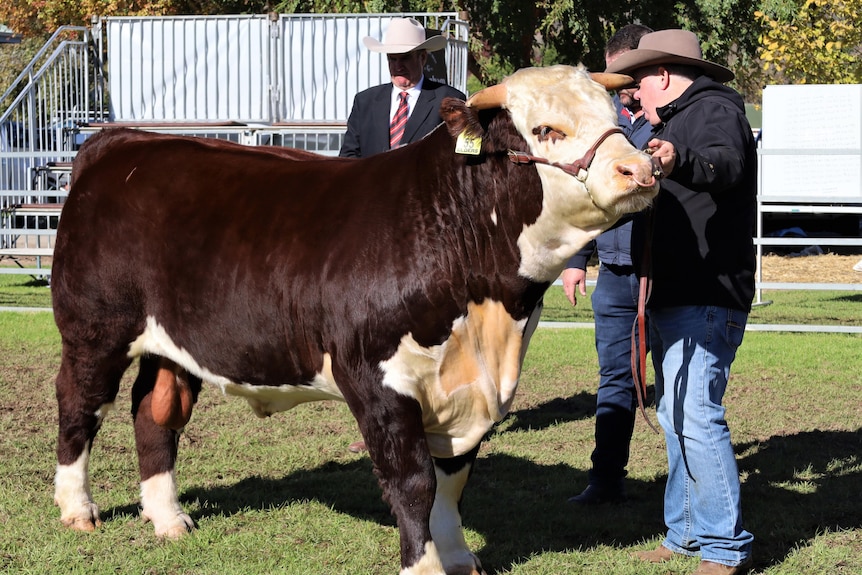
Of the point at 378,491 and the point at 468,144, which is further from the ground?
the point at 468,144

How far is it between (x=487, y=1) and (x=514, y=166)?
17.3 m

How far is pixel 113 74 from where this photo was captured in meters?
15.5

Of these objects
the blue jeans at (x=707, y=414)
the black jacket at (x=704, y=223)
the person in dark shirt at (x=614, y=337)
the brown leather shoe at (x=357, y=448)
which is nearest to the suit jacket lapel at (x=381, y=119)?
the person in dark shirt at (x=614, y=337)

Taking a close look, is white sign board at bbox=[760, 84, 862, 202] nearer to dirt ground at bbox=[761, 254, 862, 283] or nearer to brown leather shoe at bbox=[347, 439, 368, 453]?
dirt ground at bbox=[761, 254, 862, 283]

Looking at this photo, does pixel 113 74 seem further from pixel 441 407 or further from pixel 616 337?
pixel 441 407

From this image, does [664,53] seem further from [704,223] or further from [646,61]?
[704,223]

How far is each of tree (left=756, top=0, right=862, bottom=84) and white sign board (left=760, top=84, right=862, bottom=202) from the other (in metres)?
1.87

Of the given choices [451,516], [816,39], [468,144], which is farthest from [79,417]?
[816,39]

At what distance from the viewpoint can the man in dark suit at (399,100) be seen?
5676 millimetres

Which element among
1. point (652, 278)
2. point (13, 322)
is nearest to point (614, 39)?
point (652, 278)

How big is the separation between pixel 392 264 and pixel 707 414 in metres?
1.34

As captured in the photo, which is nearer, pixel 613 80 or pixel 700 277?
pixel 613 80

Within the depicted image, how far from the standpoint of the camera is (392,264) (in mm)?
3688

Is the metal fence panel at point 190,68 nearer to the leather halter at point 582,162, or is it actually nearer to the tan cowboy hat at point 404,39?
the tan cowboy hat at point 404,39
